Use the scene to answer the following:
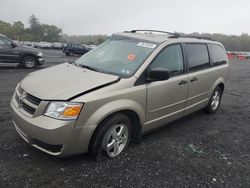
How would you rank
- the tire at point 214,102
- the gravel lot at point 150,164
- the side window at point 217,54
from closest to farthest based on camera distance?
the gravel lot at point 150,164 → the side window at point 217,54 → the tire at point 214,102

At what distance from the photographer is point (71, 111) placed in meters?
2.95

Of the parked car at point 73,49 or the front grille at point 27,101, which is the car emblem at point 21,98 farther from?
the parked car at point 73,49

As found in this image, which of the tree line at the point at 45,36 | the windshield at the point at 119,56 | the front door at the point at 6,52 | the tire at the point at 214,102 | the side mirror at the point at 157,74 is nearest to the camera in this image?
the side mirror at the point at 157,74

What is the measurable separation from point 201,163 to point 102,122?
1647 mm

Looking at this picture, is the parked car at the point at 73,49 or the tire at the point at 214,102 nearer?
the tire at the point at 214,102

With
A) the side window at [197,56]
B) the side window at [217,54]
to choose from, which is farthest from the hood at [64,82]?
the side window at [217,54]

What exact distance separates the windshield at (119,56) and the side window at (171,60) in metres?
0.19

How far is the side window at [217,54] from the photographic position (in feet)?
18.5

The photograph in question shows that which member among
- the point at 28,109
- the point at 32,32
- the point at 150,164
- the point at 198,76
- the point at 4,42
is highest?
the point at 32,32

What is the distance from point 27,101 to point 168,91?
7.12ft

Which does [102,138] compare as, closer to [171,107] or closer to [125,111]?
[125,111]

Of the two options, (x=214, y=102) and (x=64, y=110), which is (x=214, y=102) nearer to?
(x=214, y=102)

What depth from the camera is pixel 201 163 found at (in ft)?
12.1

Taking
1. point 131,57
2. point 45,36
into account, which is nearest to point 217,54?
point 131,57
